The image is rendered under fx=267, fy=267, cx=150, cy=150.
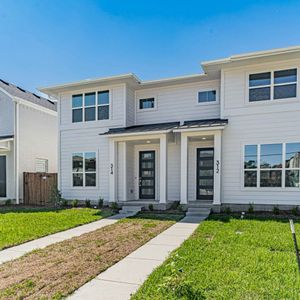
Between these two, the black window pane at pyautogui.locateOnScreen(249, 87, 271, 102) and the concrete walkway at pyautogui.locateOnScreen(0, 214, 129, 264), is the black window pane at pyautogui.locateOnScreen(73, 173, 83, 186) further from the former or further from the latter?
the black window pane at pyautogui.locateOnScreen(249, 87, 271, 102)

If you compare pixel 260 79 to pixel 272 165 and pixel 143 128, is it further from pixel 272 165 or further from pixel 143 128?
pixel 143 128

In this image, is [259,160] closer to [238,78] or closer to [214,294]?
[238,78]

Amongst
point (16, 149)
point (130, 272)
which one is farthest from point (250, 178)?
point (16, 149)

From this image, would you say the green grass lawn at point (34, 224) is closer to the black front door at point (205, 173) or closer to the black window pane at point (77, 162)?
the black window pane at point (77, 162)

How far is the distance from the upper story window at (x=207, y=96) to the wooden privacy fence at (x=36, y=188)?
28.4 ft

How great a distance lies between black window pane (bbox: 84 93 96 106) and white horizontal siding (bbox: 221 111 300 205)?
6327mm

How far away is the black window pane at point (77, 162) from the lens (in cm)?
1288

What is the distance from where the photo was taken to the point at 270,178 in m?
9.88

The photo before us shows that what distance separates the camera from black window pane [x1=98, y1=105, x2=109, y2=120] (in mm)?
12508

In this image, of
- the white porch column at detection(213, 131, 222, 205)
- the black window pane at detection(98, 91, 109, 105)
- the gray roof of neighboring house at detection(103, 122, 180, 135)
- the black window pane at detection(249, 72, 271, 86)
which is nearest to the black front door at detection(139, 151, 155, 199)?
the gray roof of neighboring house at detection(103, 122, 180, 135)

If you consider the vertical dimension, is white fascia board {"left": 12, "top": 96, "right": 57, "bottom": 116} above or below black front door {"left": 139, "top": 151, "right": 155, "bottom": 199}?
above

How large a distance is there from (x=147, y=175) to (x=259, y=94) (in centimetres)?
593

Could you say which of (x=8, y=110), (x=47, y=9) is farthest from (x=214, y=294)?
(x=8, y=110)

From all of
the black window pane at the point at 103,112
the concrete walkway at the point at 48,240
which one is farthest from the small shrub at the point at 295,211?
the black window pane at the point at 103,112
